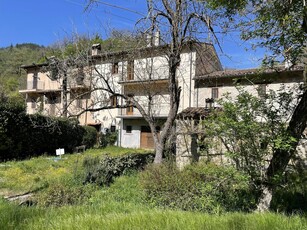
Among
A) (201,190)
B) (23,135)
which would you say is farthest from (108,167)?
(23,135)

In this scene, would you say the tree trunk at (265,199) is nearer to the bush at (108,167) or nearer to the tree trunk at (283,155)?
the tree trunk at (283,155)

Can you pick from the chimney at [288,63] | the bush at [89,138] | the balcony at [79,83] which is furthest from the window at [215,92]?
the chimney at [288,63]

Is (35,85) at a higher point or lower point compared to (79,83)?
higher

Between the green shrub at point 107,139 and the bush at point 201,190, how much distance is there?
22.0m

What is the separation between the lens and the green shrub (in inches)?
1180

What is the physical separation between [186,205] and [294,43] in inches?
158

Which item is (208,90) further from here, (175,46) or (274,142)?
(274,142)

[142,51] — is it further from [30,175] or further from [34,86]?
[34,86]

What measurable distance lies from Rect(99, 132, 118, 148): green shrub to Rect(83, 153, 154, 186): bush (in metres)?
16.4

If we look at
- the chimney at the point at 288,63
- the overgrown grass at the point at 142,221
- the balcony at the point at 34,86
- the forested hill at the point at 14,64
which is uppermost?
the forested hill at the point at 14,64

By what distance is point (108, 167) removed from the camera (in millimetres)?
10859

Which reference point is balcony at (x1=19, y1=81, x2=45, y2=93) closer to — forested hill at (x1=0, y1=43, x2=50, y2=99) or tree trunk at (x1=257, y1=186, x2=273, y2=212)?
forested hill at (x1=0, y1=43, x2=50, y2=99)

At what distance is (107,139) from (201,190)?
80.6 feet

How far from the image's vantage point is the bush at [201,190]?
21.0ft
